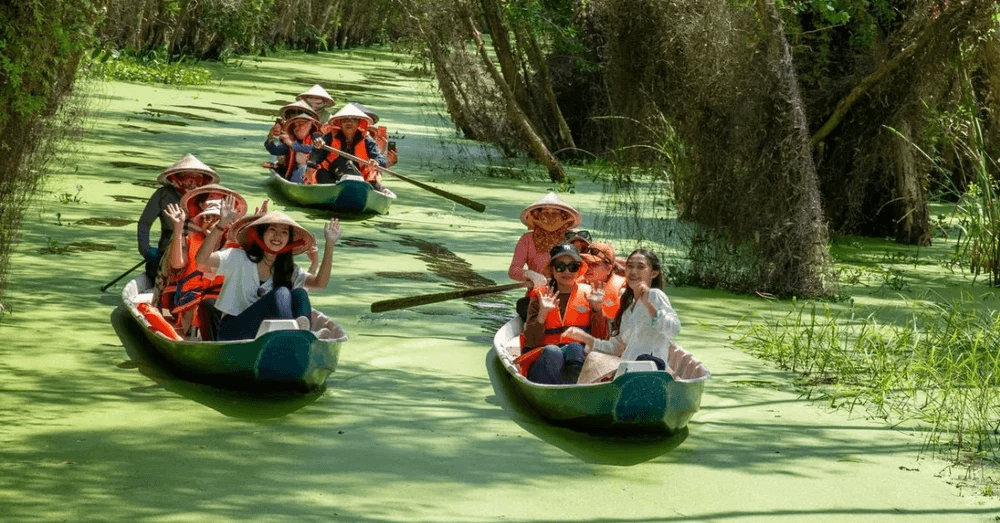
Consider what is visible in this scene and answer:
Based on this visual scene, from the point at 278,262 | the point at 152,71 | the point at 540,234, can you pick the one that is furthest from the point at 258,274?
the point at 152,71

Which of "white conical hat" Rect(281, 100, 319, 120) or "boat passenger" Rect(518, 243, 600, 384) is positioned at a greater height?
"white conical hat" Rect(281, 100, 319, 120)

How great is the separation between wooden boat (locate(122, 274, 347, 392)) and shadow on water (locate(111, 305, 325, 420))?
4cm

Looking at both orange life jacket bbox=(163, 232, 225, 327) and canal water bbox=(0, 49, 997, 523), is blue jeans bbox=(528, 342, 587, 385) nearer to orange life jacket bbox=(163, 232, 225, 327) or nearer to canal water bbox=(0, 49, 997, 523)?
canal water bbox=(0, 49, 997, 523)

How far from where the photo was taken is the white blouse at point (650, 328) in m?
7.55

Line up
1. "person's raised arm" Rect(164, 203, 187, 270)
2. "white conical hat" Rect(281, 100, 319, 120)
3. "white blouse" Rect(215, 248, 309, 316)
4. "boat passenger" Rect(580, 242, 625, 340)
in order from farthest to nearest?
"white conical hat" Rect(281, 100, 319, 120) < "person's raised arm" Rect(164, 203, 187, 270) < "boat passenger" Rect(580, 242, 625, 340) < "white blouse" Rect(215, 248, 309, 316)

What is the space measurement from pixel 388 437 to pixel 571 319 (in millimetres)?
1401

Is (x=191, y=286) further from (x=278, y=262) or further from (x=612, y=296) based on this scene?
(x=612, y=296)

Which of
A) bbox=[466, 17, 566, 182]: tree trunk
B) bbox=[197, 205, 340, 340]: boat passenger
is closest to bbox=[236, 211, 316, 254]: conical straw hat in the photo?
bbox=[197, 205, 340, 340]: boat passenger

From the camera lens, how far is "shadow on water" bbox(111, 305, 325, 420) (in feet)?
25.1

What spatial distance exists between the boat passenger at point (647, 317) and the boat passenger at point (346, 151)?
796cm

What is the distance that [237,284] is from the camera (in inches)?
318

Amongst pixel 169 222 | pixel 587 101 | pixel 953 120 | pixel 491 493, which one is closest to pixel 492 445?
pixel 491 493

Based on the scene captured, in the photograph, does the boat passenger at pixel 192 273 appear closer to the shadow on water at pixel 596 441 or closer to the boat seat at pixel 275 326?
the boat seat at pixel 275 326

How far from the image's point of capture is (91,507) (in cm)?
585
